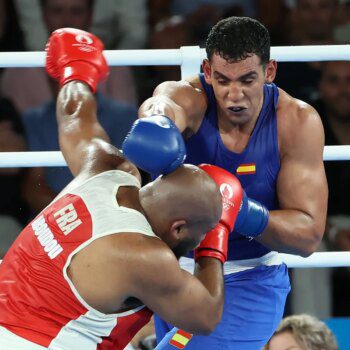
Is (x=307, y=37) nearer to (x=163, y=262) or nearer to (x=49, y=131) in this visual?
(x=49, y=131)

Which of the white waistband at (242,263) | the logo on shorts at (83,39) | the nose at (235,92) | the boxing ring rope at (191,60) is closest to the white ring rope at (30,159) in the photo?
the boxing ring rope at (191,60)

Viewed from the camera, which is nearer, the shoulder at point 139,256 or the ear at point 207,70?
the shoulder at point 139,256

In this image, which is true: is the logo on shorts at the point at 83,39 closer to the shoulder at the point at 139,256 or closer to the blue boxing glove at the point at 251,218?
the blue boxing glove at the point at 251,218

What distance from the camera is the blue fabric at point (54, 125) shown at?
3619 mm

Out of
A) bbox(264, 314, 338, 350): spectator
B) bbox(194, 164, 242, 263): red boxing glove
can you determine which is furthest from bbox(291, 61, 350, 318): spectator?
bbox(194, 164, 242, 263): red boxing glove

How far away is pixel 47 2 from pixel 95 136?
5.29 ft

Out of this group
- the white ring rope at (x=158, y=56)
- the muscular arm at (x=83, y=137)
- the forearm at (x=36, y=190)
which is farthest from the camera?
the forearm at (x=36, y=190)

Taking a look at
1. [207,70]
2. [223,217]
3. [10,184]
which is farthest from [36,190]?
[223,217]

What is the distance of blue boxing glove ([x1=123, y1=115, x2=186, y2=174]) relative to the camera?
210 cm

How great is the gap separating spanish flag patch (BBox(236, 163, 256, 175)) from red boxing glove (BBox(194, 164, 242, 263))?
201 mm

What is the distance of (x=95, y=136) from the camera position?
96.0 inches

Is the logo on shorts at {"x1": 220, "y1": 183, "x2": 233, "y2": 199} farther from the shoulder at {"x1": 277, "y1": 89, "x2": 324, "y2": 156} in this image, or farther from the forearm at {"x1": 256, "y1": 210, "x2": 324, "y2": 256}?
the shoulder at {"x1": 277, "y1": 89, "x2": 324, "y2": 156}

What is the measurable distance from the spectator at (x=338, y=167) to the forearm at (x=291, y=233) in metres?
1.31

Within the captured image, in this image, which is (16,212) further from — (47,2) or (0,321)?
(0,321)
